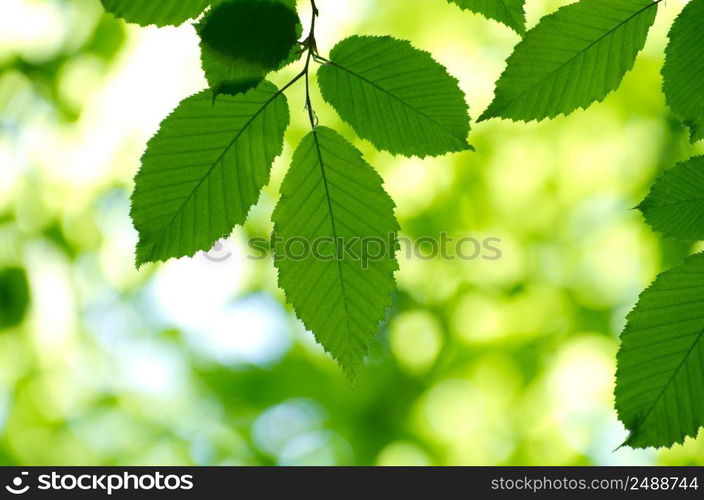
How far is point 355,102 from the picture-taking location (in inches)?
35.3

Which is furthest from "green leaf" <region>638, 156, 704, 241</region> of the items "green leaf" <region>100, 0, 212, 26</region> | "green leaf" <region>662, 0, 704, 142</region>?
"green leaf" <region>100, 0, 212, 26</region>

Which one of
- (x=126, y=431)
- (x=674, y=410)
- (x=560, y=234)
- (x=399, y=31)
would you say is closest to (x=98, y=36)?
(x=399, y=31)

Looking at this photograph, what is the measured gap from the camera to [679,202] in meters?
0.93

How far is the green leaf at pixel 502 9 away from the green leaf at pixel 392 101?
0.35ft

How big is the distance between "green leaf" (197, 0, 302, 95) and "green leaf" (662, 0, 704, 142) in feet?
1.71

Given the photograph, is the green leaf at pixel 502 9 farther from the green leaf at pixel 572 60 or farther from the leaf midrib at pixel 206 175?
the leaf midrib at pixel 206 175

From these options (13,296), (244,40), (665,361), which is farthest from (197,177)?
(13,296)

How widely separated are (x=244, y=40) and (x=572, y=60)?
1.52ft

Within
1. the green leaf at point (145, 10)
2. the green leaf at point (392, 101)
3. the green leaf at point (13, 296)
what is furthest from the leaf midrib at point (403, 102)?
the green leaf at point (13, 296)

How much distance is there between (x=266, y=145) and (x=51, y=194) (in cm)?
659

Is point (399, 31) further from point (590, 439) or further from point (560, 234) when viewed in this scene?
point (590, 439)

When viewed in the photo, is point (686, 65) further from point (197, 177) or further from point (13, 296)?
point (13, 296)

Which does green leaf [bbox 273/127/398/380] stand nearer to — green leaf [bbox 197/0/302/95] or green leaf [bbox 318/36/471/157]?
green leaf [bbox 318/36/471/157]

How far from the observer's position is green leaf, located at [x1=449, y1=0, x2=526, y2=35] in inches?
31.3
